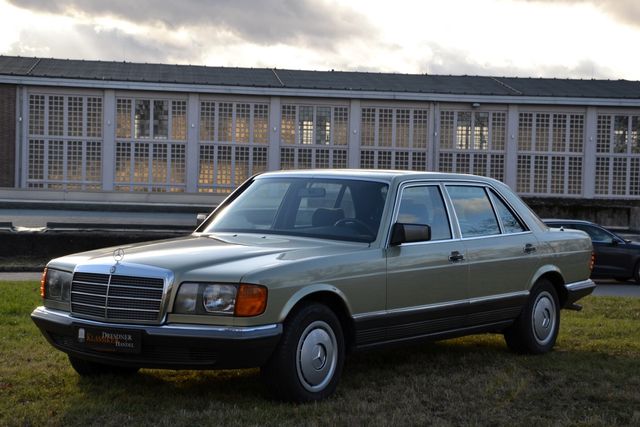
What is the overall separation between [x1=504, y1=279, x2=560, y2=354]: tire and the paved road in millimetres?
7982

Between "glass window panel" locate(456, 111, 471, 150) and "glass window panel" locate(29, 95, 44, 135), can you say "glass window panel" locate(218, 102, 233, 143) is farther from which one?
"glass window panel" locate(456, 111, 471, 150)

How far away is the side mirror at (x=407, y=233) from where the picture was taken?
23.6ft

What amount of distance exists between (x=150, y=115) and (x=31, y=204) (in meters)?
10.1

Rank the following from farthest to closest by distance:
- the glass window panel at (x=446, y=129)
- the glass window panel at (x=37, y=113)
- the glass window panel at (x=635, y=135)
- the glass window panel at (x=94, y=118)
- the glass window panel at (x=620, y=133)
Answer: the glass window panel at (x=635, y=135) → the glass window panel at (x=620, y=133) → the glass window panel at (x=446, y=129) → the glass window panel at (x=94, y=118) → the glass window panel at (x=37, y=113)

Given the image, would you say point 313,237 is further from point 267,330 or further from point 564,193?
point 564,193

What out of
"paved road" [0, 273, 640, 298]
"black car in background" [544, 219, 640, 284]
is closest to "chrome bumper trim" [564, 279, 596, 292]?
"paved road" [0, 273, 640, 298]

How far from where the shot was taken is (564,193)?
46.8m

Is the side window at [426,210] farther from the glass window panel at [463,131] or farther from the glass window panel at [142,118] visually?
the glass window panel at [463,131]

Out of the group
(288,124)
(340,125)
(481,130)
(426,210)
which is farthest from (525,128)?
(426,210)

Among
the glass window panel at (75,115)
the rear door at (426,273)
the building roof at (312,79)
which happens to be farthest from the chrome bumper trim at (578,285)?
the glass window panel at (75,115)

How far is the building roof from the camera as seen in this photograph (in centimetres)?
4453

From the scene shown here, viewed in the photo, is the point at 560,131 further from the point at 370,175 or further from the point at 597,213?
the point at 370,175

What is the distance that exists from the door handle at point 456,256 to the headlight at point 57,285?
10.1 ft

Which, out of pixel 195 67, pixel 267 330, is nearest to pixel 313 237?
pixel 267 330
